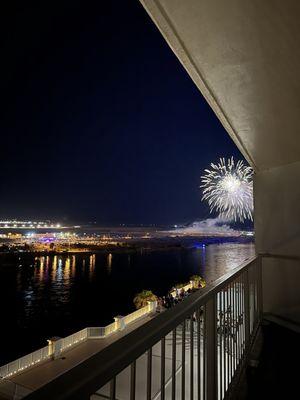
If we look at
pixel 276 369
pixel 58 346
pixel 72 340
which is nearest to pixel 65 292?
pixel 72 340

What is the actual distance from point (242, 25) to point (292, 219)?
2502 mm

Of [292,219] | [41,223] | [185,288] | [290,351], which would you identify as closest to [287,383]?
[290,351]

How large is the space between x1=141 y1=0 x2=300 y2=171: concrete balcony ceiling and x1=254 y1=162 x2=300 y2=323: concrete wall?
2.22 ft

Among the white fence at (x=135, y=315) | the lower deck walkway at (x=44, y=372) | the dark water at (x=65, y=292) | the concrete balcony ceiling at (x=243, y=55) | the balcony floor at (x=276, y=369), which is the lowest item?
the dark water at (x=65, y=292)

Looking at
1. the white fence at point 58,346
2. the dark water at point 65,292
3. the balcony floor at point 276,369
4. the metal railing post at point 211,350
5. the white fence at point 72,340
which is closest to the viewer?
the metal railing post at point 211,350

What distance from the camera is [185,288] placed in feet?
76.7

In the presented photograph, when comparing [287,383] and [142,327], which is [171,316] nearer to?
[142,327]

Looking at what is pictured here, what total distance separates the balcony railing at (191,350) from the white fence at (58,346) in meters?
9.10

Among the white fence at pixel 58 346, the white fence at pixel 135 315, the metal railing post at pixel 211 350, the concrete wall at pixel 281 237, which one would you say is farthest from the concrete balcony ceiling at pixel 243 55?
the white fence at pixel 135 315

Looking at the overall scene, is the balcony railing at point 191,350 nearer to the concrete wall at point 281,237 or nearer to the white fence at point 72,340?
the concrete wall at point 281,237

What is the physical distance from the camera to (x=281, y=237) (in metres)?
3.90

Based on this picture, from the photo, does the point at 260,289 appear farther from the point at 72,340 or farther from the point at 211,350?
the point at 72,340

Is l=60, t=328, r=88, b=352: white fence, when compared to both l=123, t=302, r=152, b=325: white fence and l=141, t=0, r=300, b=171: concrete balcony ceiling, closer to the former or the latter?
l=123, t=302, r=152, b=325: white fence

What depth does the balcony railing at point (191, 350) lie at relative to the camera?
801 millimetres
